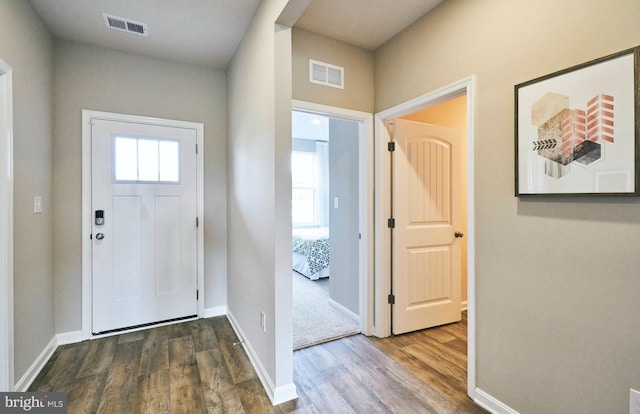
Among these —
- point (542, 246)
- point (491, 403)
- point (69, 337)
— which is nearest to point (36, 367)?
point (69, 337)

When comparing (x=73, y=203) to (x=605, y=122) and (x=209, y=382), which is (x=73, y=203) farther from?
(x=605, y=122)

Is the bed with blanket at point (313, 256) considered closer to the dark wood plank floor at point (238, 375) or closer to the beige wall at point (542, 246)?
the dark wood plank floor at point (238, 375)

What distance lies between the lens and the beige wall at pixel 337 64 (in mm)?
2398

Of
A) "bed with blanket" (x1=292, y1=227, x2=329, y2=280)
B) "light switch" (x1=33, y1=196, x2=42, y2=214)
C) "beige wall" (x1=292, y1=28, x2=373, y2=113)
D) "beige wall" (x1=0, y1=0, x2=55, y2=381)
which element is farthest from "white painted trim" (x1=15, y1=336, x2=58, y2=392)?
"bed with blanket" (x1=292, y1=227, x2=329, y2=280)

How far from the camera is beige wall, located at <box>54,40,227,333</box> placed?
2.52 m

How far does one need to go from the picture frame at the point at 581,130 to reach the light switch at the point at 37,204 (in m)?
3.14

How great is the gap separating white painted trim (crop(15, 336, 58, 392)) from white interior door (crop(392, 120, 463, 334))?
8.77 ft

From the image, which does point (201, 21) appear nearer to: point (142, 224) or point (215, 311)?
point (142, 224)

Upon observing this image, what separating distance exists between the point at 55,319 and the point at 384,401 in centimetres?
274

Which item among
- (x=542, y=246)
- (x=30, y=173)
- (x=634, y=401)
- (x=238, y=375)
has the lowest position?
(x=238, y=375)

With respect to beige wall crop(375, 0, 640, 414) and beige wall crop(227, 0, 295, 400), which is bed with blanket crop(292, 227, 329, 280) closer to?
beige wall crop(227, 0, 295, 400)

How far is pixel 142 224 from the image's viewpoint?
9.25 ft

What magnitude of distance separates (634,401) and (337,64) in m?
2.70

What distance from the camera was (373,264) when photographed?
8.82 ft
